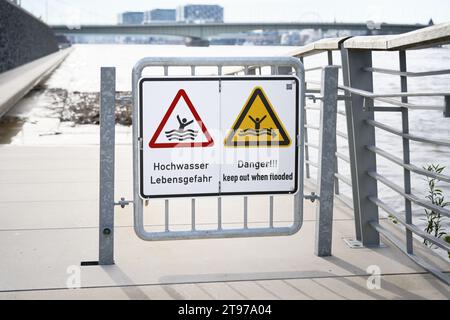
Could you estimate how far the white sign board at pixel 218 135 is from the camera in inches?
150

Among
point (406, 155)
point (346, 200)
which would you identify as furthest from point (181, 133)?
point (346, 200)

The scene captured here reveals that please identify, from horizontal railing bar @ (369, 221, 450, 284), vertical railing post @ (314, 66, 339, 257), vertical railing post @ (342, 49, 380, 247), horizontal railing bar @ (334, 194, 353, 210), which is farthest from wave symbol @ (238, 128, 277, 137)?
horizontal railing bar @ (334, 194, 353, 210)

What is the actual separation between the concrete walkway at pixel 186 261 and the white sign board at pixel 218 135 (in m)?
0.46

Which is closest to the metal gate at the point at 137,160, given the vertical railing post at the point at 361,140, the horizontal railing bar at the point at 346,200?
the vertical railing post at the point at 361,140

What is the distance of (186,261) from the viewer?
13.4ft

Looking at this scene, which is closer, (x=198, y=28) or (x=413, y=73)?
(x=413, y=73)

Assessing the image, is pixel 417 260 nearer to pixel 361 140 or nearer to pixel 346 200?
pixel 361 140

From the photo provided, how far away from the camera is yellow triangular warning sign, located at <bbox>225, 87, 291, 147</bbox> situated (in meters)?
3.89

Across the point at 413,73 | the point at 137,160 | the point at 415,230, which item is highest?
the point at 413,73

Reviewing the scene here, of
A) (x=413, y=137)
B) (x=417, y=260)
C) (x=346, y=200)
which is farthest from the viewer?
(x=346, y=200)

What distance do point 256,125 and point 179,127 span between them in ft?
1.46

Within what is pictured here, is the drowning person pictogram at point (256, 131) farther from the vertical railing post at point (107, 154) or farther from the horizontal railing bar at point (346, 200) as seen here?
the horizontal railing bar at point (346, 200)

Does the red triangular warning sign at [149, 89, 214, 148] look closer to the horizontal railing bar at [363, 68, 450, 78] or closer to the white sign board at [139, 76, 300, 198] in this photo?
the white sign board at [139, 76, 300, 198]

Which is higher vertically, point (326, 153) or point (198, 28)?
point (198, 28)
